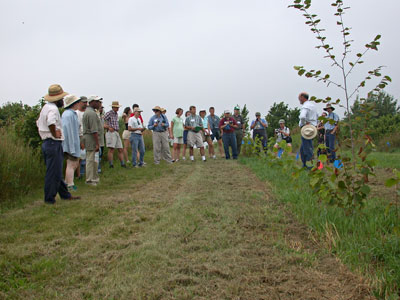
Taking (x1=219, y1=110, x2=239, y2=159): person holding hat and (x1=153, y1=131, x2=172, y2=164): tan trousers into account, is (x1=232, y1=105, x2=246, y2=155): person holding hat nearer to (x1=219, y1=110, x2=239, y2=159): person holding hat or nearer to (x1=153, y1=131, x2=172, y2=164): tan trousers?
(x1=219, y1=110, x2=239, y2=159): person holding hat

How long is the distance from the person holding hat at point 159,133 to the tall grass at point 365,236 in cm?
722

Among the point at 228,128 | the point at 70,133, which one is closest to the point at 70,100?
the point at 70,133

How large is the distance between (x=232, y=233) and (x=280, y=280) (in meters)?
1.13

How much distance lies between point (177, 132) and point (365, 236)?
10047 millimetres

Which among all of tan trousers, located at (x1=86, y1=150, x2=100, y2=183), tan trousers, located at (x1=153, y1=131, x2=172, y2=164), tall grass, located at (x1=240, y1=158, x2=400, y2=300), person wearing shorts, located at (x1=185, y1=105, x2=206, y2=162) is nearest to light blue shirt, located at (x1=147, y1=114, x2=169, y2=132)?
tan trousers, located at (x1=153, y1=131, x2=172, y2=164)

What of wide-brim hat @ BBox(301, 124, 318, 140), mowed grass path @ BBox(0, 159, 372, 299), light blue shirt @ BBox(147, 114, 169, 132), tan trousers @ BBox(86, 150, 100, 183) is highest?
light blue shirt @ BBox(147, 114, 169, 132)

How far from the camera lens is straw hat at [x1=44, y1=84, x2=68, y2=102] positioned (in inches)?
225

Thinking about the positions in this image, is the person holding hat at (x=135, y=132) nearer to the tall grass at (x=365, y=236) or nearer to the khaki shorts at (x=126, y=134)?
the khaki shorts at (x=126, y=134)

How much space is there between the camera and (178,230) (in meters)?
3.87

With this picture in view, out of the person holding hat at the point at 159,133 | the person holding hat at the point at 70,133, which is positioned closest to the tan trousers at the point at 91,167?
the person holding hat at the point at 70,133

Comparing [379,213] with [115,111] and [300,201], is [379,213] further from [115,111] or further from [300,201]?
[115,111]

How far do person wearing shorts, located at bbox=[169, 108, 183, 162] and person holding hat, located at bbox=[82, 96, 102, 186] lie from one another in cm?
544

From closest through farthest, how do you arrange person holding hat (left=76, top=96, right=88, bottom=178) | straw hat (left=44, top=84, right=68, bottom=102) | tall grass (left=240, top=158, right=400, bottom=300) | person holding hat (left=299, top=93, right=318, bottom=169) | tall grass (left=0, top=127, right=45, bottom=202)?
tall grass (left=240, top=158, right=400, bottom=300) < straw hat (left=44, top=84, right=68, bottom=102) < tall grass (left=0, top=127, right=45, bottom=202) < person holding hat (left=76, top=96, right=88, bottom=178) < person holding hat (left=299, top=93, right=318, bottom=169)

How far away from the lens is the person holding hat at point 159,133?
1144 centimetres
